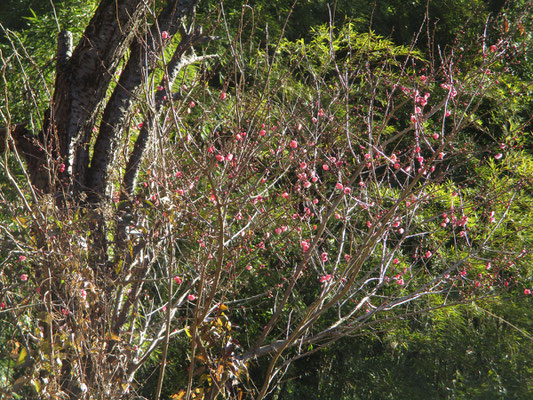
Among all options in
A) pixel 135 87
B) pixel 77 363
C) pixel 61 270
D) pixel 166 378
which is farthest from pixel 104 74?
pixel 166 378

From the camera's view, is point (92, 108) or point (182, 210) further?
point (92, 108)

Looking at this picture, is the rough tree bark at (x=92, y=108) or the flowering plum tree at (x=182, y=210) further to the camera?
the rough tree bark at (x=92, y=108)

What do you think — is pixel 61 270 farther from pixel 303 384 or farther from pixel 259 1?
pixel 259 1

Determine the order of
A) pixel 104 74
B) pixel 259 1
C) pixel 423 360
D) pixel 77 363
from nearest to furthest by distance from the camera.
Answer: pixel 77 363 → pixel 104 74 → pixel 423 360 → pixel 259 1

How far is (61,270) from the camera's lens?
1.87 meters

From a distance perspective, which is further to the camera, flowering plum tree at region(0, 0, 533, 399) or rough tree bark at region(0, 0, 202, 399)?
rough tree bark at region(0, 0, 202, 399)

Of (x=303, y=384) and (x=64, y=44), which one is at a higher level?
(x=64, y=44)

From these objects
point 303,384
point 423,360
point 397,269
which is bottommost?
point 303,384

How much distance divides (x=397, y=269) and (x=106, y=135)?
5.92 ft

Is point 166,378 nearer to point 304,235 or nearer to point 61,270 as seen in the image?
point 304,235

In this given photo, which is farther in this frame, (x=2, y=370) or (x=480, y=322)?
(x=480, y=322)

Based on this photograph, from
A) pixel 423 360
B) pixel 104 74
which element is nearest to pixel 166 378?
pixel 423 360

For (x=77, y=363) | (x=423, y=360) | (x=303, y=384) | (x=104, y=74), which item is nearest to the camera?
(x=77, y=363)

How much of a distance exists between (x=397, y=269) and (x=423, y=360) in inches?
24.1
